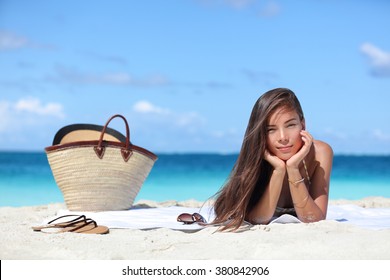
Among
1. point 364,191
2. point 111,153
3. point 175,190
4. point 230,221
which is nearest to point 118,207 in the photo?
point 111,153

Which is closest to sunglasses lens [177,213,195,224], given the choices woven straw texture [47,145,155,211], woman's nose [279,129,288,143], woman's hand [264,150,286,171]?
woman's hand [264,150,286,171]

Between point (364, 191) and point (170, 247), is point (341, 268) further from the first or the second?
point (364, 191)

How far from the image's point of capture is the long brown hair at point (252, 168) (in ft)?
11.2

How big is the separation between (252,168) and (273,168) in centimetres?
20

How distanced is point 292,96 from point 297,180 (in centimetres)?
50

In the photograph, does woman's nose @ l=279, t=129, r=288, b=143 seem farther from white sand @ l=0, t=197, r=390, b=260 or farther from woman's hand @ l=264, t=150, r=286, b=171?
white sand @ l=0, t=197, r=390, b=260

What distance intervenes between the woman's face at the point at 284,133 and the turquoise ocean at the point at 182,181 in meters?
7.75

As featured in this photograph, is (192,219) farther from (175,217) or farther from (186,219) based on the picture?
(175,217)

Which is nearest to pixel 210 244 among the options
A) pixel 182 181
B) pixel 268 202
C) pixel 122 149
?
pixel 268 202

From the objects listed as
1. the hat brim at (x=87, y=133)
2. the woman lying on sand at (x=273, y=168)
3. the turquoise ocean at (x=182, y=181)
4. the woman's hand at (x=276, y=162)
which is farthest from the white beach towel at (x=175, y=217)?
the turquoise ocean at (x=182, y=181)

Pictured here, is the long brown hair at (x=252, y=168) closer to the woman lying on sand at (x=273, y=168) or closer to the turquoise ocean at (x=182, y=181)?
the woman lying on sand at (x=273, y=168)

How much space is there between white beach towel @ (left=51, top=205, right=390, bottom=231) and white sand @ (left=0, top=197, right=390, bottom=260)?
0.17 metres

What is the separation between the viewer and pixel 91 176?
4836 millimetres

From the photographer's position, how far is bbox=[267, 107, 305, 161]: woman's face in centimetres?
340
